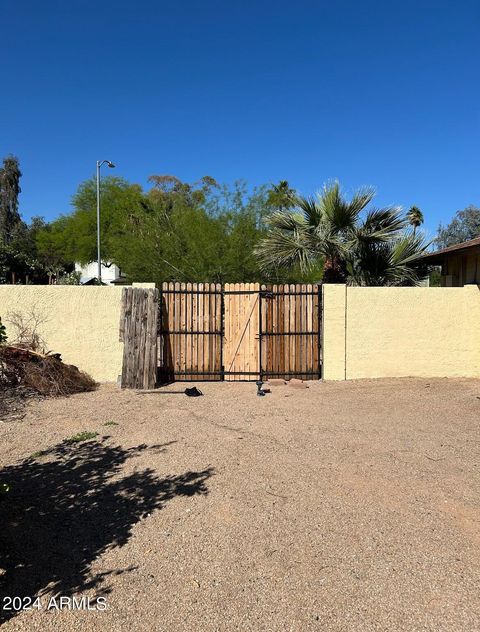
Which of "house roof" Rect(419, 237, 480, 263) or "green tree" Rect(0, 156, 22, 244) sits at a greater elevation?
"green tree" Rect(0, 156, 22, 244)

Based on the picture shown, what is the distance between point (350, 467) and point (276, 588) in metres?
2.06

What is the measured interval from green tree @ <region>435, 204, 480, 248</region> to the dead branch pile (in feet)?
116

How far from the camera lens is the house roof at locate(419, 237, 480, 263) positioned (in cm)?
833

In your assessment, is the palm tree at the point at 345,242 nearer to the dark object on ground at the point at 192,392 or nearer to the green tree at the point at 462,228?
the dark object on ground at the point at 192,392

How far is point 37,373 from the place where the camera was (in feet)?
25.3

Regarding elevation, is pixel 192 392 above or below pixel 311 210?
below

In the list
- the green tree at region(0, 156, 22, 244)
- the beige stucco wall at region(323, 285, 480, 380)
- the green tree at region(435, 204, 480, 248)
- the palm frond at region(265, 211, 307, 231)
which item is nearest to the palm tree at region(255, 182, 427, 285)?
the palm frond at region(265, 211, 307, 231)

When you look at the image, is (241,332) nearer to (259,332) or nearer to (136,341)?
(259,332)

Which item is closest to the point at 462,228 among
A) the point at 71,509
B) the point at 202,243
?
the point at 202,243

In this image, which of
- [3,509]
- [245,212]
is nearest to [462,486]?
[3,509]

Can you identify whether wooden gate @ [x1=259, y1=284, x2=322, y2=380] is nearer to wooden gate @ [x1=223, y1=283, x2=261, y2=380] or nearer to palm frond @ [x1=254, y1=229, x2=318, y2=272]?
wooden gate @ [x1=223, y1=283, x2=261, y2=380]

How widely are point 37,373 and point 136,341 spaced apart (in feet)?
5.53

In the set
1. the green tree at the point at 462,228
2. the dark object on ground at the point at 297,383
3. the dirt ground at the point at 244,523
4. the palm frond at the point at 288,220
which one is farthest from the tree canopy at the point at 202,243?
the green tree at the point at 462,228

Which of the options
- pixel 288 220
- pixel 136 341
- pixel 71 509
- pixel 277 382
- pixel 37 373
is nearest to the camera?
pixel 71 509
